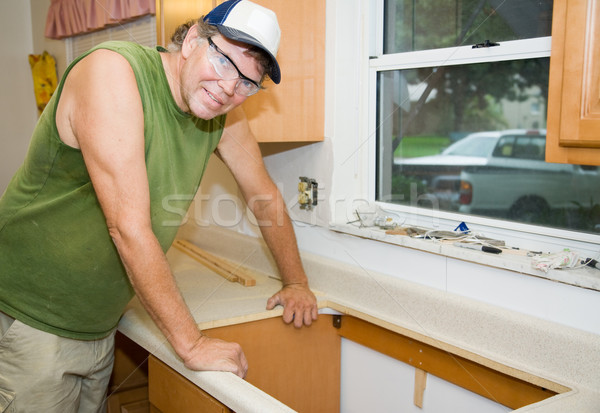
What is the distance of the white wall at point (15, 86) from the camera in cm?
359

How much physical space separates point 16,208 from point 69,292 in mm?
239

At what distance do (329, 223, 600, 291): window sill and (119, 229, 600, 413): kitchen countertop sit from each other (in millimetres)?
Result: 107

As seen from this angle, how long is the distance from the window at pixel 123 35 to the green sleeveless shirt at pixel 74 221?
127 cm

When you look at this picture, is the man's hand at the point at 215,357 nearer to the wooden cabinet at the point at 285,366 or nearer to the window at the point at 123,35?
the wooden cabinet at the point at 285,366

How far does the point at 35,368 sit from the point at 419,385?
3.21 ft

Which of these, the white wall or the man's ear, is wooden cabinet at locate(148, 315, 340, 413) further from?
the white wall

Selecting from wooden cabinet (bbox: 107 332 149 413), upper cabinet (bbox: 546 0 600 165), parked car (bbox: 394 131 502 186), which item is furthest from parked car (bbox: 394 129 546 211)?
wooden cabinet (bbox: 107 332 149 413)

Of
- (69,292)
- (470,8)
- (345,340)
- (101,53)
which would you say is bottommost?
(345,340)

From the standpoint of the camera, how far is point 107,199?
1128mm

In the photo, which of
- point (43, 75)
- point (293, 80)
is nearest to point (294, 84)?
point (293, 80)

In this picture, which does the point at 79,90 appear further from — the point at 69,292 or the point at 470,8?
the point at 470,8

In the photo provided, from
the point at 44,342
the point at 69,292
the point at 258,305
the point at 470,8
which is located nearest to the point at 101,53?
the point at 69,292

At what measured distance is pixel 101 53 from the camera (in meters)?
1.14

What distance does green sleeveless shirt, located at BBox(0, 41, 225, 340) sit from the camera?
1256mm
